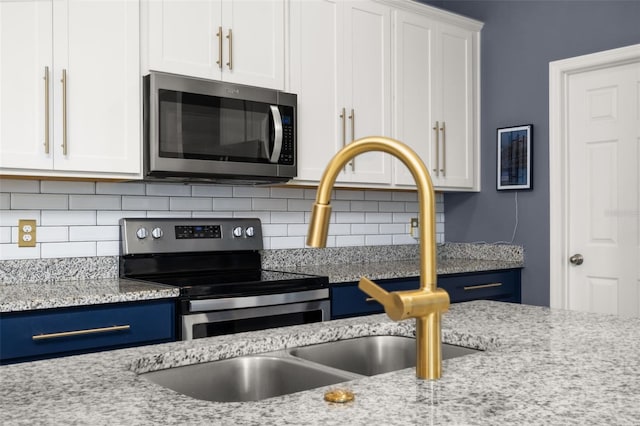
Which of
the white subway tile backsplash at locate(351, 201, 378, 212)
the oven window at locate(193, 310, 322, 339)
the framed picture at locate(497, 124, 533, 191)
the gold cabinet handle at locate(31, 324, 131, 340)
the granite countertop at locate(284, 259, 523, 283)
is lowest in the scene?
the oven window at locate(193, 310, 322, 339)

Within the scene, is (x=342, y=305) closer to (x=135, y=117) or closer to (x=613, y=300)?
(x=135, y=117)

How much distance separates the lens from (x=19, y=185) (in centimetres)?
271

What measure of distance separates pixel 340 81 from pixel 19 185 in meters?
1.68

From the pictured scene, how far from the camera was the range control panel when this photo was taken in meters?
2.91

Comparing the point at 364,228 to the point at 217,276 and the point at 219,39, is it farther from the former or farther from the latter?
the point at 219,39

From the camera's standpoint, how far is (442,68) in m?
4.02

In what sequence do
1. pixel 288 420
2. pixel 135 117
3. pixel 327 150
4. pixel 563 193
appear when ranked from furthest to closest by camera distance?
pixel 563 193
pixel 327 150
pixel 135 117
pixel 288 420

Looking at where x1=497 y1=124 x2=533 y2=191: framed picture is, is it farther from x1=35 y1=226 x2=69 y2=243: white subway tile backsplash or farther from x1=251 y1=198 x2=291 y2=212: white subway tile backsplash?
x1=35 y1=226 x2=69 y2=243: white subway tile backsplash

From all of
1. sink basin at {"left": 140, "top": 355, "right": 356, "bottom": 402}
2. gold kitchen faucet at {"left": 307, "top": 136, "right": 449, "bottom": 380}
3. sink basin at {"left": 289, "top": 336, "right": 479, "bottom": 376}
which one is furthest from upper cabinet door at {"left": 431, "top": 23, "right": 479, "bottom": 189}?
gold kitchen faucet at {"left": 307, "top": 136, "right": 449, "bottom": 380}

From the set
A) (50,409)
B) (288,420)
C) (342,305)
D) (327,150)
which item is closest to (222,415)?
(288,420)

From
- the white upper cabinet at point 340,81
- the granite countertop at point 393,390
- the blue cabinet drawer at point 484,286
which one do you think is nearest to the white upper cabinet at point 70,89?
the white upper cabinet at point 340,81

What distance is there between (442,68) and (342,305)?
1.80m

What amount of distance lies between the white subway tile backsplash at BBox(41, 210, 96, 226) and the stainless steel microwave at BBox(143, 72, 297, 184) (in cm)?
39

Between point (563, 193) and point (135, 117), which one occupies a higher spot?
point (135, 117)
